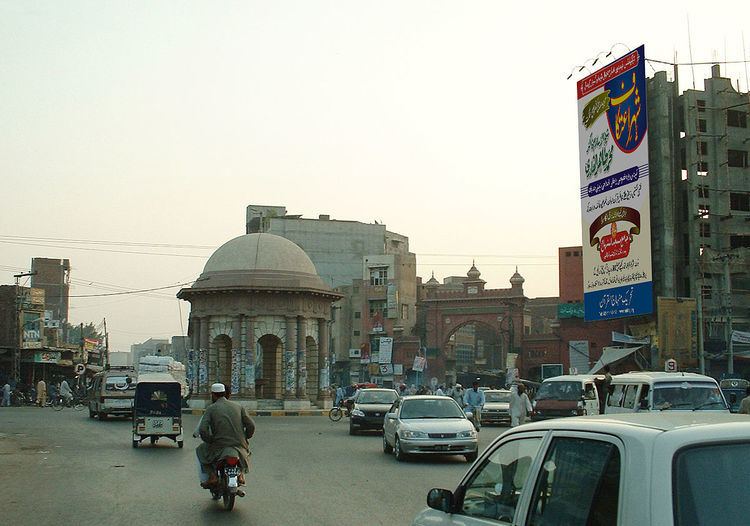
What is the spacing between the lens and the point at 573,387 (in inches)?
1110

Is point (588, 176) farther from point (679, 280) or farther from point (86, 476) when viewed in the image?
point (86, 476)

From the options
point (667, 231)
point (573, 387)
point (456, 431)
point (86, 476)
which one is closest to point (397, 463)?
point (456, 431)

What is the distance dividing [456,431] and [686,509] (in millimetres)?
16246

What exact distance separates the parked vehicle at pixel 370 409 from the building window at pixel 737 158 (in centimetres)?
3565

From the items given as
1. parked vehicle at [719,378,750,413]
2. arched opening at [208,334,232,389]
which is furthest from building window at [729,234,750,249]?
arched opening at [208,334,232,389]

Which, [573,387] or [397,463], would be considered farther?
[573,387]

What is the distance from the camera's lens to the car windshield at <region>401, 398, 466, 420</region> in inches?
819

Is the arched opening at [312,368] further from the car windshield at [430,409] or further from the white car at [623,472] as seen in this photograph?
the white car at [623,472]

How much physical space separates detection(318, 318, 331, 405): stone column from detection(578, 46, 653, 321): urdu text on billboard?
17275 millimetres

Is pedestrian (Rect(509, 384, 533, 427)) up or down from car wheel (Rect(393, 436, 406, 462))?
up

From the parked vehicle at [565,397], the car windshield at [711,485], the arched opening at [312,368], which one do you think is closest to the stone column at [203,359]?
the arched opening at [312,368]

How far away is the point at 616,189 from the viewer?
4100cm

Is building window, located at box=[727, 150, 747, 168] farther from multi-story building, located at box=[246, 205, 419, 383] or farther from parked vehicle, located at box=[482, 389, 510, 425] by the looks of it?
multi-story building, located at box=[246, 205, 419, 383]

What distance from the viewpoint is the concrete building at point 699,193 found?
54375 millimetres
